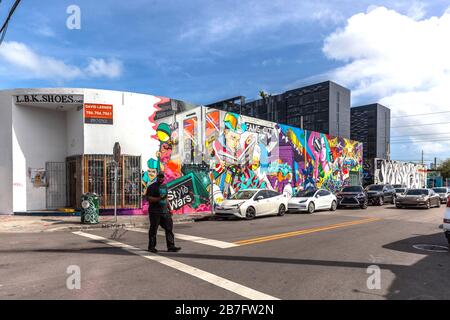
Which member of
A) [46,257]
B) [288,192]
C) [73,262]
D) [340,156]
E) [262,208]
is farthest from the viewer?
[340,156]

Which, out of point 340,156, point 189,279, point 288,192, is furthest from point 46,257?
point 340,156

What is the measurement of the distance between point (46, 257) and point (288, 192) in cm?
2136

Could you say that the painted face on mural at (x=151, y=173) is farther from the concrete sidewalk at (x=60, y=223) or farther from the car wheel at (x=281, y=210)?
the car wheel at (x=281, y=210)

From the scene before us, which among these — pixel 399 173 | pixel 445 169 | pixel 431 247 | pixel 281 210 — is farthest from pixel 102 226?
pixel 445 169

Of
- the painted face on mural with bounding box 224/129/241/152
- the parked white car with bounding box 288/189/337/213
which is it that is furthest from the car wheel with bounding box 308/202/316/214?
the painted face on mural with bounding box 224/129/241/152

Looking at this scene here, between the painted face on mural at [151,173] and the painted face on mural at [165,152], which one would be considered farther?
the painted face on mural at [165,152]

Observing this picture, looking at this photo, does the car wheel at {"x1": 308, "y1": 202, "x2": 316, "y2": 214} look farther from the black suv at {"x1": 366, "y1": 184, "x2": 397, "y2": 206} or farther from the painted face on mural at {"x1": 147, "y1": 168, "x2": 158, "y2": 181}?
the black suv at {"x1": 366, "y1": 184, "x2": 397, "y2": 206}

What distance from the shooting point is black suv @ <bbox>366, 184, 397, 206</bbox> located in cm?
2669

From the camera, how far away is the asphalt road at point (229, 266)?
5.35 m

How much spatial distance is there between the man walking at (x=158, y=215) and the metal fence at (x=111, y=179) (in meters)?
9.14

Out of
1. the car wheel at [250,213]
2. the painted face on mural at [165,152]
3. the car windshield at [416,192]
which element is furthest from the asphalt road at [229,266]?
the car windshield at [416,192]

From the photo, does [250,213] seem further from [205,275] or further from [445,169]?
[445,169]
